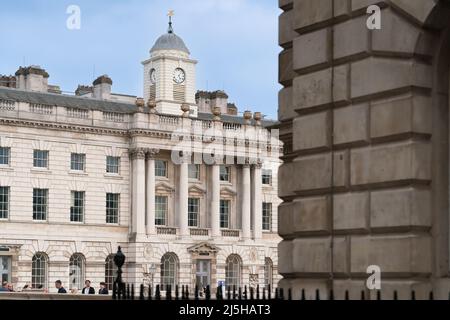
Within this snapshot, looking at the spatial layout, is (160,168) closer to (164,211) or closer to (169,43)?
(164,211)

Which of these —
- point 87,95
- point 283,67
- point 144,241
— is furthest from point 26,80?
point 283,67

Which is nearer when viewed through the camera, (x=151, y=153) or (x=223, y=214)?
(x=151, y=153)

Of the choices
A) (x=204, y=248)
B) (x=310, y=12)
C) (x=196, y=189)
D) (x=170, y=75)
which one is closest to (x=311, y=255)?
(x=310, y=12)

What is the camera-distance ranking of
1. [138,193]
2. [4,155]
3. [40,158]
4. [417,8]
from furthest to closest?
[138,193], [40,158], [4,155], [417,8]

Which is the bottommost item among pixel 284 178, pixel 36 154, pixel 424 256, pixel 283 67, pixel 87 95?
pixel 424 256

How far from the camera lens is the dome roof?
9825 centimetres

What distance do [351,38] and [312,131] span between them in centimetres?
133

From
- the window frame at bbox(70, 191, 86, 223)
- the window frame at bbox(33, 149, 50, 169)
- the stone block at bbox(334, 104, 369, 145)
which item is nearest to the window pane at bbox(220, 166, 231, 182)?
the window frame at bbox(70, 191, 86, 223)

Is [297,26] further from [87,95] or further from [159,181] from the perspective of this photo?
[87,95]

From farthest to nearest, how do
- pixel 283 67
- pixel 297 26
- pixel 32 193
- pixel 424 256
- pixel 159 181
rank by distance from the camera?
1. pixel 159 181
2. pixel 32 193
3. pixel 283 67
4. pixel 297 26
5. pixel 424 256

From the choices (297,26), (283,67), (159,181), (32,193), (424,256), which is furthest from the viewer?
(159,181)

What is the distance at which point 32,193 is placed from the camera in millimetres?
78562

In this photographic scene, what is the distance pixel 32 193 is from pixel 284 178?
211 ft

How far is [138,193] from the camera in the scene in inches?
3268
